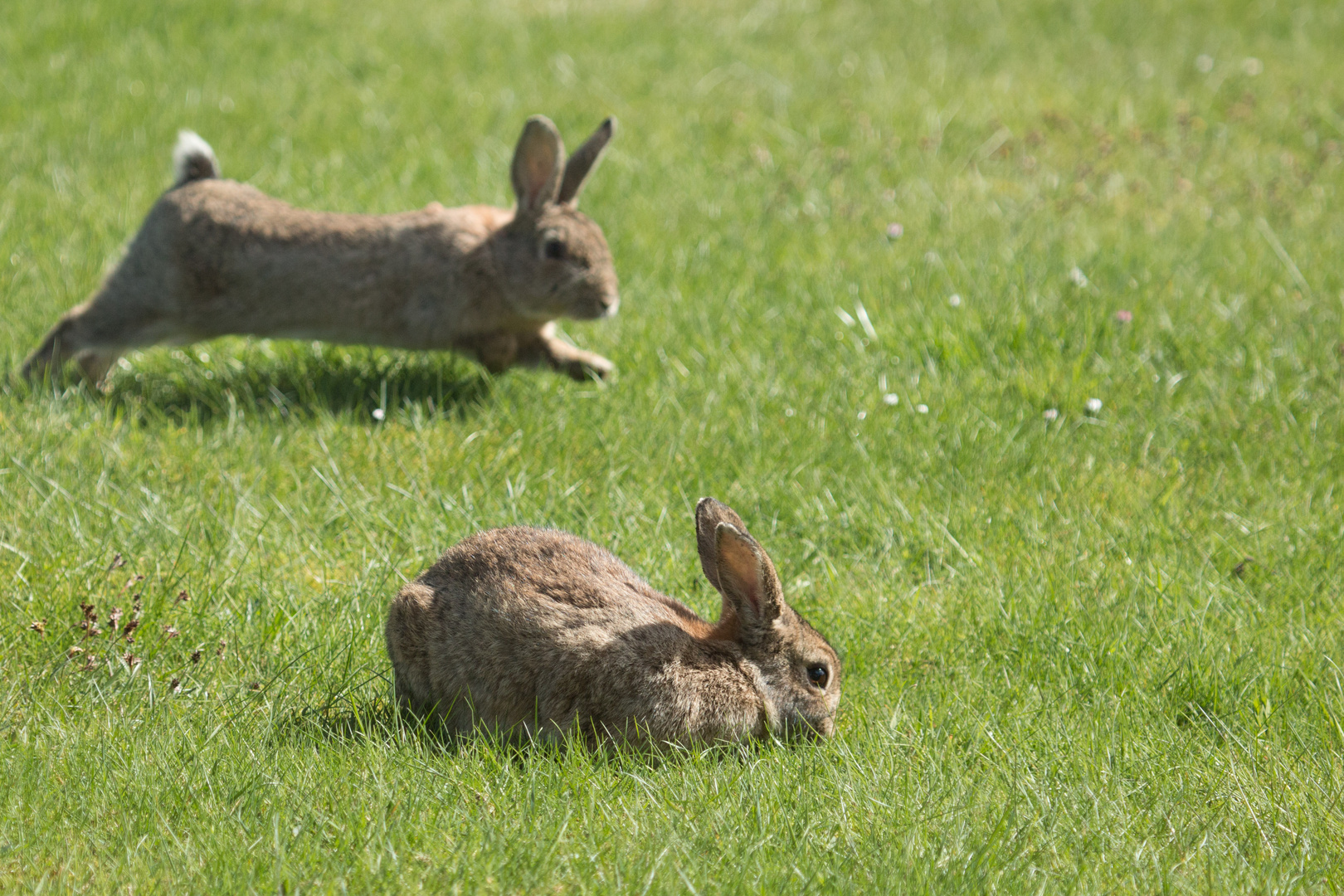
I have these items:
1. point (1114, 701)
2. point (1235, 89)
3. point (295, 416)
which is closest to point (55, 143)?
point (295, 416)

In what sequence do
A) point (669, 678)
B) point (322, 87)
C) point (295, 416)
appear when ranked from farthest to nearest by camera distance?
point (322, 87)
point (295, 416)
point (669, 678)

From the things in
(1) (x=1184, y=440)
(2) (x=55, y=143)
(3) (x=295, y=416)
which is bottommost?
(1) (x=1184, y=440)

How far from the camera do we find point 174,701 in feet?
11.7

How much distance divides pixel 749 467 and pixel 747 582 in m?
1.49

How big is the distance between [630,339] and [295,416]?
156 cm

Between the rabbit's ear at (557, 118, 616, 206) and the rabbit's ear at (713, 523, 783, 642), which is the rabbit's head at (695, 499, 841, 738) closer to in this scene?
the rabbit's ear at (713, 523, 783, 642)

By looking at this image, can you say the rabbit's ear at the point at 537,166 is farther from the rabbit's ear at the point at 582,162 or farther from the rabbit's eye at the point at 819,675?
the rabbit's eye at the point at 819,675

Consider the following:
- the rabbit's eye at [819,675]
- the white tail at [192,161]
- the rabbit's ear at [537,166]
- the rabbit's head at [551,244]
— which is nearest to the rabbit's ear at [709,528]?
the rabbit's eye at [819,675]

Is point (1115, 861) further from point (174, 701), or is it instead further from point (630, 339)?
point (630, 339)

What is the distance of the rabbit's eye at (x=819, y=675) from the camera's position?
12.2 ft

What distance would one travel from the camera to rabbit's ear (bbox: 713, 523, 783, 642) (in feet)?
11.6

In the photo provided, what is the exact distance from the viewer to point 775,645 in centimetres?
371

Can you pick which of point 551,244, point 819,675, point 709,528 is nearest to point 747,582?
point 709,528

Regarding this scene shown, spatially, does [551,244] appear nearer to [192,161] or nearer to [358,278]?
[358,278]
